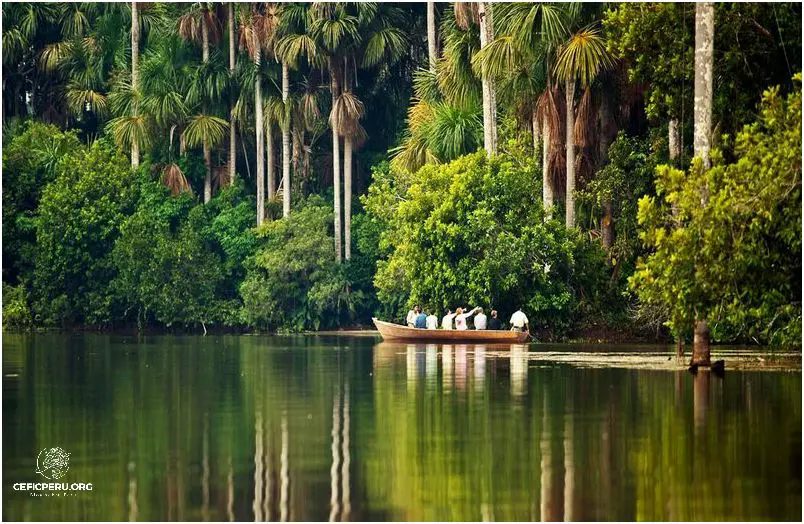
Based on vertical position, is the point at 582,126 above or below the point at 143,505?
above

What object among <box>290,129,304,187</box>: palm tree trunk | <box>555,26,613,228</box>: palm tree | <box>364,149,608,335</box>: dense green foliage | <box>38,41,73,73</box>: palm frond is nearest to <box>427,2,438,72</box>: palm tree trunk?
<box>364,149,608,335</box>: dense green foliage

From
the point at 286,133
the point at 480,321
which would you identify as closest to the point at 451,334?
the point at 480,321

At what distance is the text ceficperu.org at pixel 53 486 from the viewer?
47.2 ft

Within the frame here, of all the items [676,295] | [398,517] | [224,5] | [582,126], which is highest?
[224,5]

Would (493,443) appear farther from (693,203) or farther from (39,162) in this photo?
(39,162)

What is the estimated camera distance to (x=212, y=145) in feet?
191

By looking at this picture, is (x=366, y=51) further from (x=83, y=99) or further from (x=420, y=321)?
(x=420, y=321)

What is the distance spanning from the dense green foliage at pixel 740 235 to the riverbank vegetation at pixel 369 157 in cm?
11

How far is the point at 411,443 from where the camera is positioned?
17188mm

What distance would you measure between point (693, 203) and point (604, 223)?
60.9ft

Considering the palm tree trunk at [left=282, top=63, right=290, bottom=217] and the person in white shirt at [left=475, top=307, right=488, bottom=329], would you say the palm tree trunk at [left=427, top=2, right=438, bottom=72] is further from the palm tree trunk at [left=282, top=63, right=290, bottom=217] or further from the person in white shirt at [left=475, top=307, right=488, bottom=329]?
the person in white shirt at [left=475, top=307, right=488, bottom=329]

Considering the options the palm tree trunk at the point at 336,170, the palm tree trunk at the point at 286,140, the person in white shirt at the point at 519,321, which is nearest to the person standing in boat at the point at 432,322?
the person in white shirt at the point at 519,321

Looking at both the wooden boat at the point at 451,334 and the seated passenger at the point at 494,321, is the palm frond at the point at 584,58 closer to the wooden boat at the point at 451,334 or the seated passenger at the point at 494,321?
the seated passenger at the point at 494,321

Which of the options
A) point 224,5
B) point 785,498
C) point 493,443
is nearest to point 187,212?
point 224,5
